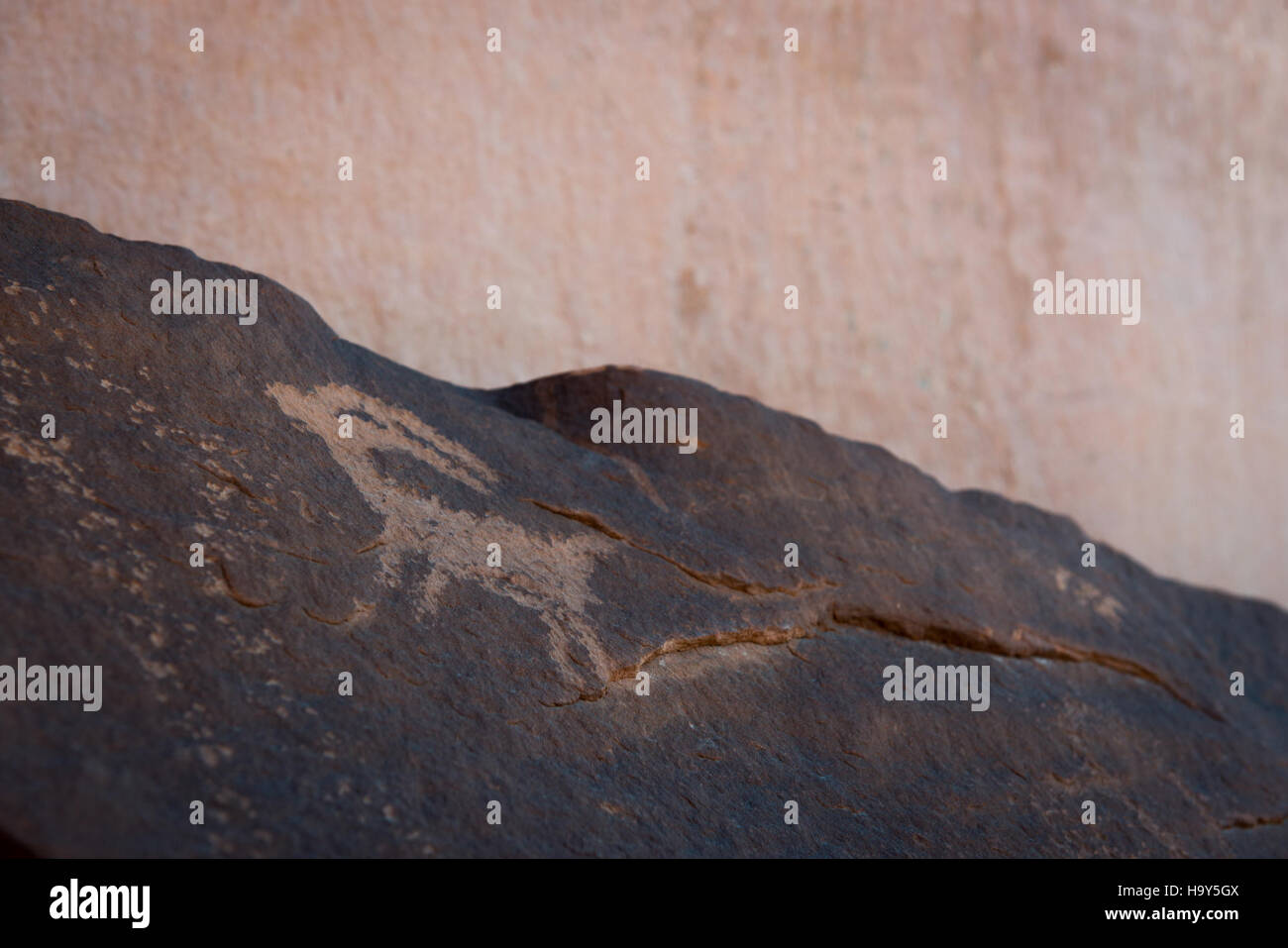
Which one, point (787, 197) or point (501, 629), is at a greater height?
point (787, 197)

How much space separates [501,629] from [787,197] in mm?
3396

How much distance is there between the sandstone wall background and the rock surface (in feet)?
2.15

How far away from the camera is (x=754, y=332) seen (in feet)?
17.1

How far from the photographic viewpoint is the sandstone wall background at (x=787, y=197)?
4051 millimetres

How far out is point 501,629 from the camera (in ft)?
8.30

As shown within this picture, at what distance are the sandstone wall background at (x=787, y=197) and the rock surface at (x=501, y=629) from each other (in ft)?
2.15

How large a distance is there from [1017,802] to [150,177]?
3433 millimetres

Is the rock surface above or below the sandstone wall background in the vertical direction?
below

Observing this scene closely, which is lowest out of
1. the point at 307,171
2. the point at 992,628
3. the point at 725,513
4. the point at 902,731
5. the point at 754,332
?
the point at 902,731

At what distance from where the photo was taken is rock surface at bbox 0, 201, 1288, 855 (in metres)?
1.93

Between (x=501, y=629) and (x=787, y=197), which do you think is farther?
(x=787, y=197)

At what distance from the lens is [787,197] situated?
532cm
